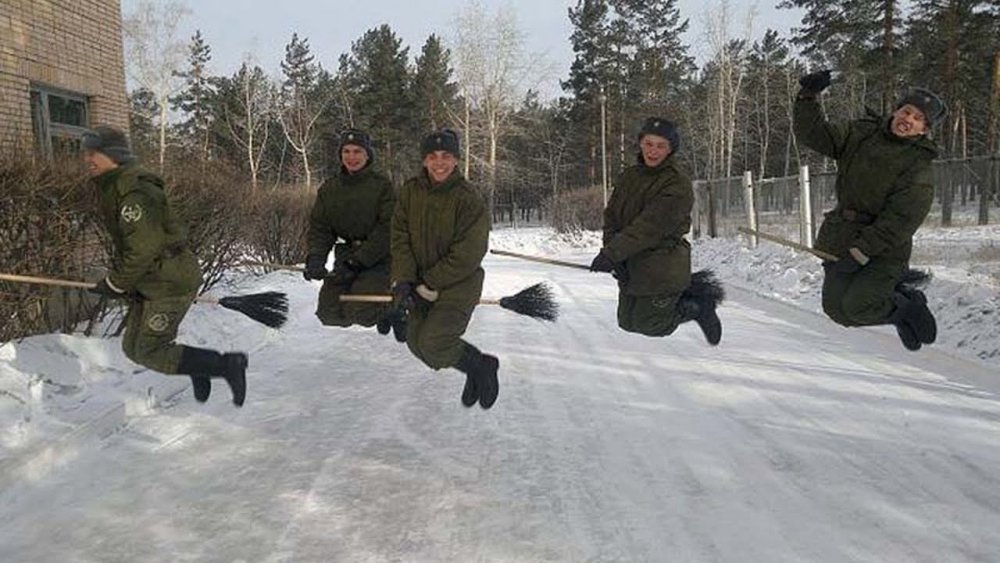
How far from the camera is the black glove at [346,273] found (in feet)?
20.6

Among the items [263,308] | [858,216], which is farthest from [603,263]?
[263,308]

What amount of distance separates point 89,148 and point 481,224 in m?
2.40

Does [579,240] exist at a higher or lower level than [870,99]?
lower

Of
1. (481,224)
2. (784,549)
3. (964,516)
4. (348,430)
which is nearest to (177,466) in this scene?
(348,430)

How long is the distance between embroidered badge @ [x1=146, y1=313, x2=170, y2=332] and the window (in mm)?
5189

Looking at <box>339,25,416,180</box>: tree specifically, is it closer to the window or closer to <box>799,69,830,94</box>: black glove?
the window

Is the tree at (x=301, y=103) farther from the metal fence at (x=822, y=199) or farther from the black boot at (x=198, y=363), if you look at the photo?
the black boot at (x=198, y=363)

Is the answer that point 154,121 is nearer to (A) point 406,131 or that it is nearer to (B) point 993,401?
(A) point 406,131

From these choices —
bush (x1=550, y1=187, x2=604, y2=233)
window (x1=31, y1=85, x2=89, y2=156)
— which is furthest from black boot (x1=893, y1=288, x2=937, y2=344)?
bush (x1=550, y1=187, x2=604, y2=233)

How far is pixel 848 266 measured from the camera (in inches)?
205

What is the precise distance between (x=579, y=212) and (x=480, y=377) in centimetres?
3157

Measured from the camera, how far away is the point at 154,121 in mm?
51969

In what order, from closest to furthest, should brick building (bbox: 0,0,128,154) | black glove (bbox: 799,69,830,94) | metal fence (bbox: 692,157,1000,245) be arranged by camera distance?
black glove (bbox: 799,69,830,94) < brick building (bbox: 0,0,128,154) < metal fence (bbox: 692,157,1000,245)

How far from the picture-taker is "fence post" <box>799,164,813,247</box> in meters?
14.9
